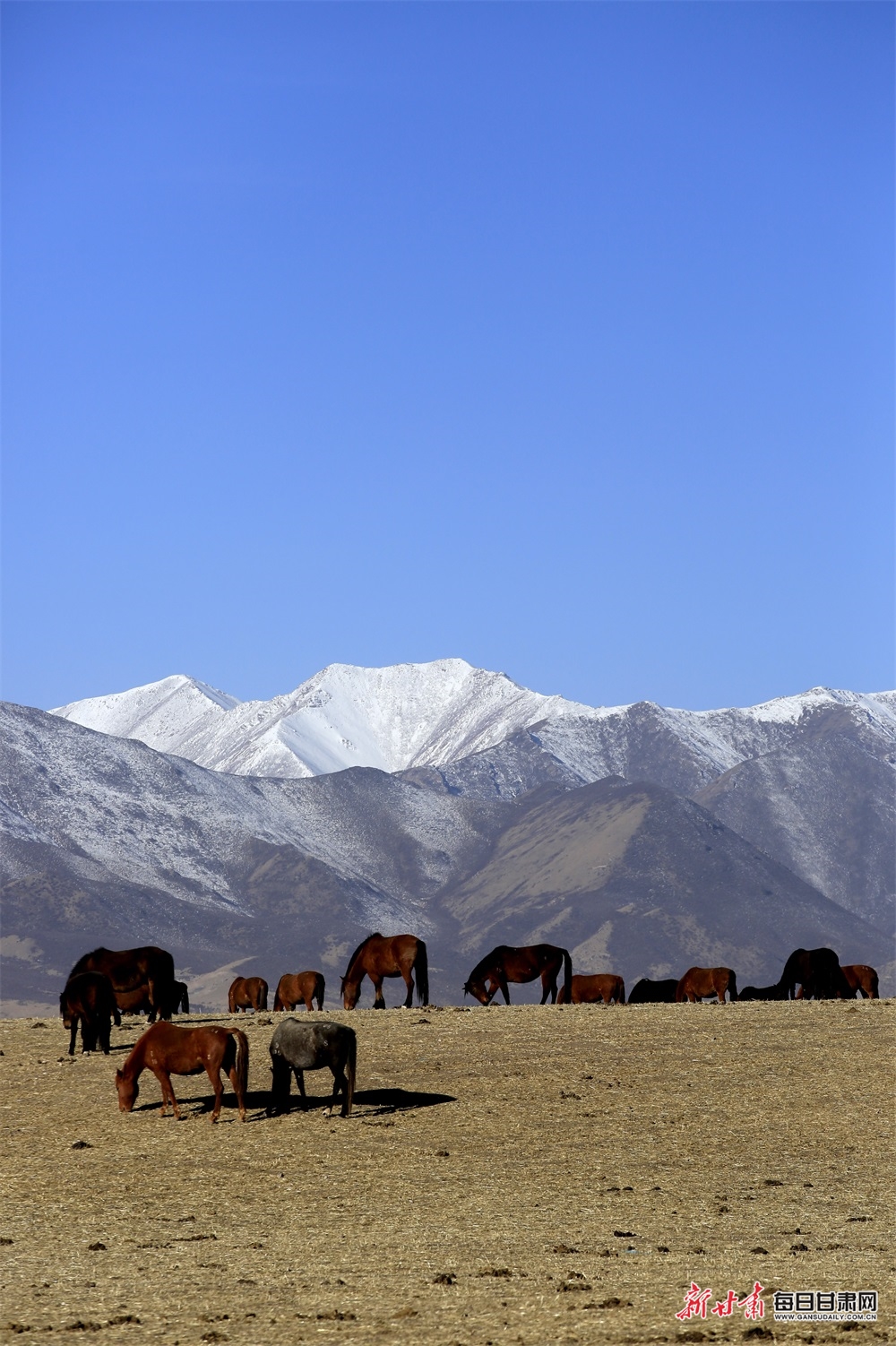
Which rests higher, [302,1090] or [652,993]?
[652,993]

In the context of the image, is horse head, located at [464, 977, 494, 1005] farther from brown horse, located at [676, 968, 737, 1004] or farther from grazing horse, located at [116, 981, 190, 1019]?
grazing horse, located at [116, 981, 190, 1019]

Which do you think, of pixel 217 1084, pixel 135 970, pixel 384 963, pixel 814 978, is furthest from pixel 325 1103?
pixel 814 978

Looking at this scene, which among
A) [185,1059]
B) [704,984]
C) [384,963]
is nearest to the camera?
[185,1059]

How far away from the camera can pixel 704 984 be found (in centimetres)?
4903

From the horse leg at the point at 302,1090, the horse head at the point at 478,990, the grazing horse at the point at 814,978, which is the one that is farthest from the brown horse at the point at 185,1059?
the grazing horse at the point at 814,978

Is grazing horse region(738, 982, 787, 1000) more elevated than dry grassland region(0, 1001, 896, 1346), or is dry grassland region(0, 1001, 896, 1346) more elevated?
grazing horse region(738, 982, 787, 1000)

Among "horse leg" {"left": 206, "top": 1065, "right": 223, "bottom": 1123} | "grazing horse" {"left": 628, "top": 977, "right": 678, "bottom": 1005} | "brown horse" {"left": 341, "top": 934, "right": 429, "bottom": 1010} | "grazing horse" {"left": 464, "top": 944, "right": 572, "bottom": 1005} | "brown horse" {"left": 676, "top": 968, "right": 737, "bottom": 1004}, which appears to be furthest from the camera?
"grazing horse" {"left": 628, "top": 977, "right": 678, "bottom": 1005}

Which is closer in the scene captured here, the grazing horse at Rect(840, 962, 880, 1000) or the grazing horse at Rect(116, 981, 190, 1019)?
the grazing horse at Rect(116, 981, 190, 1019)

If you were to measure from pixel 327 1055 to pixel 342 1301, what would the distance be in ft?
37.7

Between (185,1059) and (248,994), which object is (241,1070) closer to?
(185,1059)

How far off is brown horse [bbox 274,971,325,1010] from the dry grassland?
18.6ft

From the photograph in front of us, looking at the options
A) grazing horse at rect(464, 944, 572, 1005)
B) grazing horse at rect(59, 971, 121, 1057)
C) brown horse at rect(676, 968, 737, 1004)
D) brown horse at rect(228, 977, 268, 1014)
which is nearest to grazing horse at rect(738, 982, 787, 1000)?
brown horse at rect(676, 968, 737, 1004)

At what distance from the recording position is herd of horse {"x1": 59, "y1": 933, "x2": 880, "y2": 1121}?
29.0 meters

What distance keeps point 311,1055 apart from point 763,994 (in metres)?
26.7
